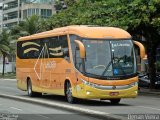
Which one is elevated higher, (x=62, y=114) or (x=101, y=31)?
(x=101, y=31)

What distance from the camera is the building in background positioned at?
115 metres

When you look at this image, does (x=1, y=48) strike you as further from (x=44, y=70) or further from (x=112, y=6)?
(x=44, y=70)

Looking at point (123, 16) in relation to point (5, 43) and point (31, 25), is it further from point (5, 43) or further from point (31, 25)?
point (5, 43)

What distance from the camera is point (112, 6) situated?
31750mm

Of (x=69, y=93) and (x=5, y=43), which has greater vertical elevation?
(x=5, y=43)

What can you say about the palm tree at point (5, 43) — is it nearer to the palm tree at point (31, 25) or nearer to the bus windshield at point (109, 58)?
the palm tree at point (31, 25)

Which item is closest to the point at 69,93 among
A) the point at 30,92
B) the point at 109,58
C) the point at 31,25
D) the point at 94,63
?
the point at 94,63

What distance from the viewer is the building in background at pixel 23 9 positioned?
378 feet

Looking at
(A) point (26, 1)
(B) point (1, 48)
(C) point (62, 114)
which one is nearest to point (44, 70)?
(C) point (62, 114)

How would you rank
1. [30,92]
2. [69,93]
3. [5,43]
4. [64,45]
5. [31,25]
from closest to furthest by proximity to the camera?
1. [69,93]
2. [64,45]
3. [30,92]
4. [31,25]
5. [5,43]

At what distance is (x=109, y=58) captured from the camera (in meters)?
20.2

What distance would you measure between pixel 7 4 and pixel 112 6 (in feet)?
343

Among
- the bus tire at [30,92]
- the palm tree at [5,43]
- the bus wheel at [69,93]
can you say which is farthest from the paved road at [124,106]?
the palm tree at [5,43]

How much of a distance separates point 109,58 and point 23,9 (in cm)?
10074
